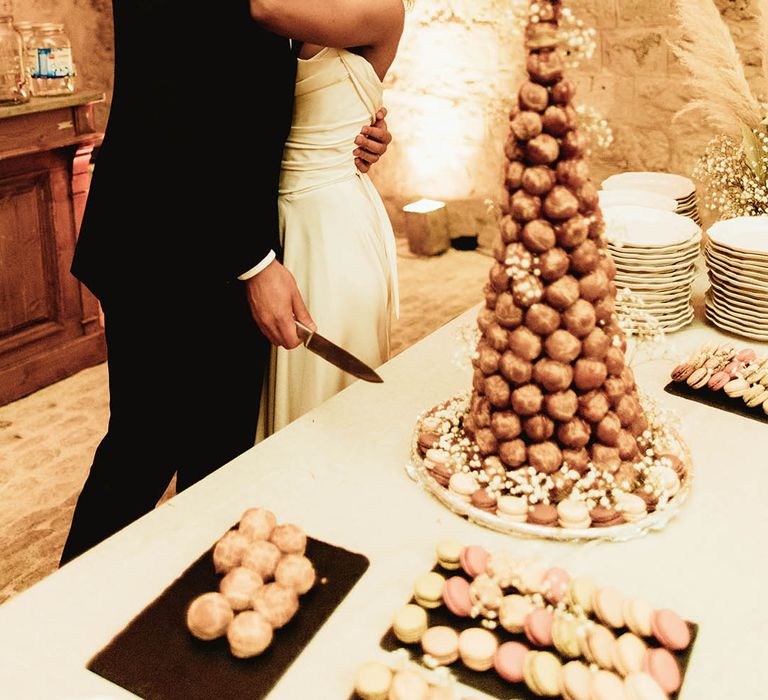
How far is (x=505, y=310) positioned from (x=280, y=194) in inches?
32.8

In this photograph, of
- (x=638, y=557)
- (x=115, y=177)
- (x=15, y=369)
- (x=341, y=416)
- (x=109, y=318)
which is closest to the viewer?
(x=638, y=557)

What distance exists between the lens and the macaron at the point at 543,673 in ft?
2.57

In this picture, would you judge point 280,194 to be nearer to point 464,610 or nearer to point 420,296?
point 464,610

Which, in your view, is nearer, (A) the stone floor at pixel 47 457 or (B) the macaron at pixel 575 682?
(B) the macaron at pixel 575 682

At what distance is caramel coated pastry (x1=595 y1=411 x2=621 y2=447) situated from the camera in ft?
3.54

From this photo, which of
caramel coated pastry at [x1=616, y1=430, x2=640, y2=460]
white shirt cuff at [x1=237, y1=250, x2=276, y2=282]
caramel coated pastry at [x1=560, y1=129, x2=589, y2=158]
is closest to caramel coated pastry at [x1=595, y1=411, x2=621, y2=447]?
caramel coated pastry at [x1=616, y1=430, x2=640, y2=460]

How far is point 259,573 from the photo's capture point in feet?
3.01

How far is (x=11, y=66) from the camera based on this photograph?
3.07 meters

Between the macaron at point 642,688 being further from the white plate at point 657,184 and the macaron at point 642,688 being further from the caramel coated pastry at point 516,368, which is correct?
the white plate at point 657,184

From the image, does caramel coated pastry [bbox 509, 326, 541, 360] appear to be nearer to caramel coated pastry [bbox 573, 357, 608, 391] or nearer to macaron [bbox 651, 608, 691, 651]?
caramel coated pastry [bbox 573, 357, 608, 391]

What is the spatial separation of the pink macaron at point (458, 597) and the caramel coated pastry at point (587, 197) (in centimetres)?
47

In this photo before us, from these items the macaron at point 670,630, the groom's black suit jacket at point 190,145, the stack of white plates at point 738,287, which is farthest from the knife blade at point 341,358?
the stack of white plates at point 738,287

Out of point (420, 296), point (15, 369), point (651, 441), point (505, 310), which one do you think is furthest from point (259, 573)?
point (420, 296)

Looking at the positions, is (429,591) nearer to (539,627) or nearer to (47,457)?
(539,627)
